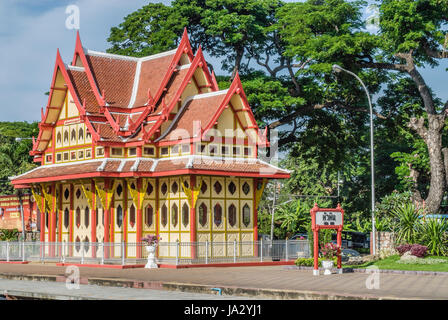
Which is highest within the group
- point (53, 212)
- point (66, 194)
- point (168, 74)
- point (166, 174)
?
point (168, 74)

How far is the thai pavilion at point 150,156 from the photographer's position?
3528cm

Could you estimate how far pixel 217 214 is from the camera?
35.8 meters

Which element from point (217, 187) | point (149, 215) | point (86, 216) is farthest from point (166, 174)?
point (86, 216)

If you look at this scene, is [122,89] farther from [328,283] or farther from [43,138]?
[328,283]

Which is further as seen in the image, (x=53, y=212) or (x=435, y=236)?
(x=53, y=212)

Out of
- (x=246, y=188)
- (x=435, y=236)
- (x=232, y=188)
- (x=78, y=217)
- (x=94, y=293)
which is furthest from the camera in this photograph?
(x=78, y=217)

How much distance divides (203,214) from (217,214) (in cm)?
87

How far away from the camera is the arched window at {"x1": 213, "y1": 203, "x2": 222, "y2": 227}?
3571 cm

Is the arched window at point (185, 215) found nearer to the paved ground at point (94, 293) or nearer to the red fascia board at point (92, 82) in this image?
the red fascia board at point (92, 82)

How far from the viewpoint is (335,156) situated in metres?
53.4

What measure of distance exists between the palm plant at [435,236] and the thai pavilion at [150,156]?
7985 millimetres

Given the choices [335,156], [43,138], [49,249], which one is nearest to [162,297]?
[49,249]

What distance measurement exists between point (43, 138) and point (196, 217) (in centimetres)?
1223

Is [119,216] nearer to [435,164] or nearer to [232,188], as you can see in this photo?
[232,188]
